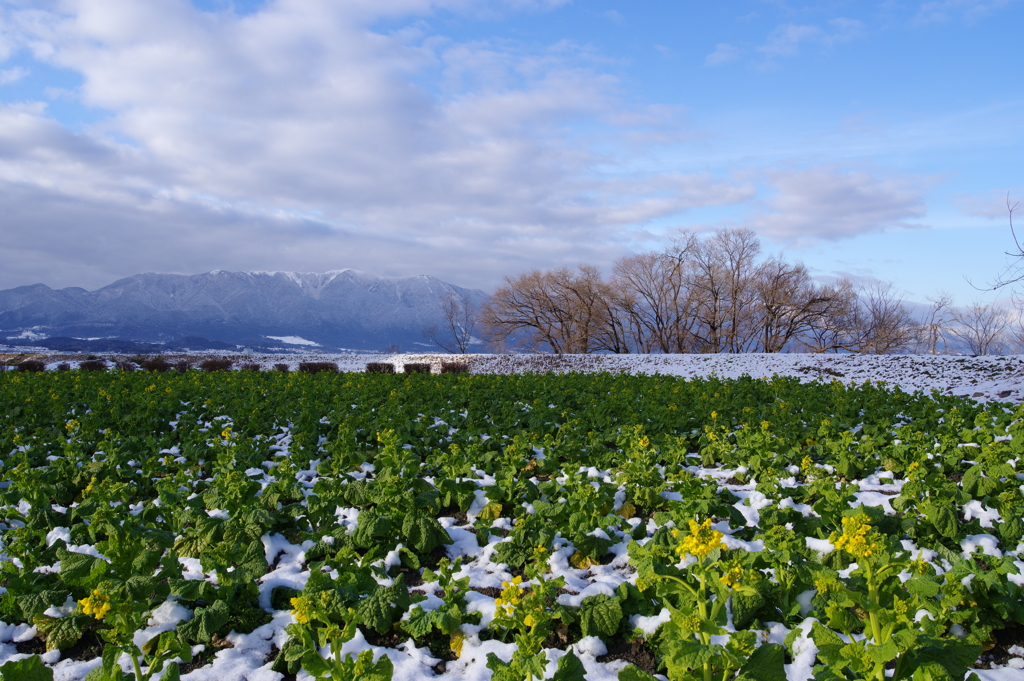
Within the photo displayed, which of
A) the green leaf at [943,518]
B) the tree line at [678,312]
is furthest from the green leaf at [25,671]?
the tree line at [678,312]

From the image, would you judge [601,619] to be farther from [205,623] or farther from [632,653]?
[205,623]

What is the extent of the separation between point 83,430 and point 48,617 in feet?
17.4

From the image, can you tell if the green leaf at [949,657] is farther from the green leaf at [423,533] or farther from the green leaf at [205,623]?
the green leaf at [205,623]

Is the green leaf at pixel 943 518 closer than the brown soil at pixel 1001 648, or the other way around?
the brown soil at pixel 1001 648

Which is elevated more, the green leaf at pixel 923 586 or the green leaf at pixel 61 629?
the green leaf at pixel 923 586

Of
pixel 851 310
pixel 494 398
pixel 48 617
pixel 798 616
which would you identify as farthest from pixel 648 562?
pixel 851 310

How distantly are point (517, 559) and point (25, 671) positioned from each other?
269 centimetres

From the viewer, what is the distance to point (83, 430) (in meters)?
7.61

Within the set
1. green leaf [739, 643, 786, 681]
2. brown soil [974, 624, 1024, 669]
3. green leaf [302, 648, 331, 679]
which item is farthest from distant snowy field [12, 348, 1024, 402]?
green leaf [302, 648, 331, 679]

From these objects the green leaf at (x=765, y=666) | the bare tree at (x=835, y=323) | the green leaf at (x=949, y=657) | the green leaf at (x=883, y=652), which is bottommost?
the green leaf at (x=765, y=666)

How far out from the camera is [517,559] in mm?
4012

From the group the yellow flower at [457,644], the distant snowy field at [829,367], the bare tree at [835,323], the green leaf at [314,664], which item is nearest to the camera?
the green leaf at [314,664]

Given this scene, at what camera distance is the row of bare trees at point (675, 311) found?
42.2m

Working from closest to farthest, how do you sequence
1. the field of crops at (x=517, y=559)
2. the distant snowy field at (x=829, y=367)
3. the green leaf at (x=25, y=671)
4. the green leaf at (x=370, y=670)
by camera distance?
the green leaf at (x=25, y=671) → the green leaf at (x=370, y=670) → the field of crops at (x=517, y=559) → the distant snowy field at (x=829, y=367)
